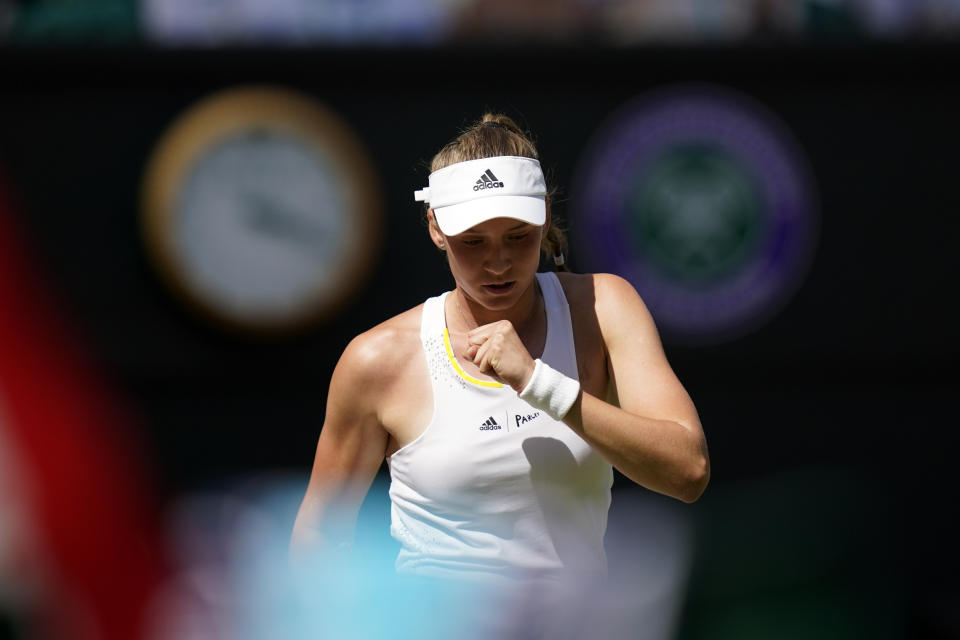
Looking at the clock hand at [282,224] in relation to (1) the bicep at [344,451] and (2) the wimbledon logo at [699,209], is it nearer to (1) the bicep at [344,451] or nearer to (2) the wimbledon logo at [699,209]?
(2) the wimbledon logo at [699,209]

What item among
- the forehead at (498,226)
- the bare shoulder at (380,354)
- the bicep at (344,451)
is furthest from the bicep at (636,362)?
the bicep at (344,451)

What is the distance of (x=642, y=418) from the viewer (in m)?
2.21

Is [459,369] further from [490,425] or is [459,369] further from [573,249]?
[573,249]

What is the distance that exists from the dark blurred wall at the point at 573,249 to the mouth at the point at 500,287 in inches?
86.8

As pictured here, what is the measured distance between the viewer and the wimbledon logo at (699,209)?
468 cm

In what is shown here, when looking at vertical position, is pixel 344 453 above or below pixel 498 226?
below

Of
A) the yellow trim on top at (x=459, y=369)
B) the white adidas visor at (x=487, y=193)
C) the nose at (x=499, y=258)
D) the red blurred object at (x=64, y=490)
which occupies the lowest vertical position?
the red blurred object at (x=64, y=490)

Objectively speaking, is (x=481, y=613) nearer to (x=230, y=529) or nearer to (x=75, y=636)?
(x=230, y=529)

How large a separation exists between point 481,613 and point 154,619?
968mm

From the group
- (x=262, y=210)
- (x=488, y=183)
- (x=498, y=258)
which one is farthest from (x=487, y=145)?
(x=262, y=210)

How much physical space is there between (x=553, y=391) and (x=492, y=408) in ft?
0.90

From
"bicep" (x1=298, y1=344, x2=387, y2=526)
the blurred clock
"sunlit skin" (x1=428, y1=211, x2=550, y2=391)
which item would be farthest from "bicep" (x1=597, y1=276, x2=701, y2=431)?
the blurred clock

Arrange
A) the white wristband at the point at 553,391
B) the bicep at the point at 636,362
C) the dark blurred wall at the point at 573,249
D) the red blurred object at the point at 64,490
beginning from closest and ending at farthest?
the red blurred object at the point at 64,490 → the white wristband at the point at 553,391 → the bicep at the point at 636,362 → the dark blurred wall at the point at 573,249

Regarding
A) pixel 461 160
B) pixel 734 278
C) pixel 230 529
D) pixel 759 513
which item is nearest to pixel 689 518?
pixel 759 513
